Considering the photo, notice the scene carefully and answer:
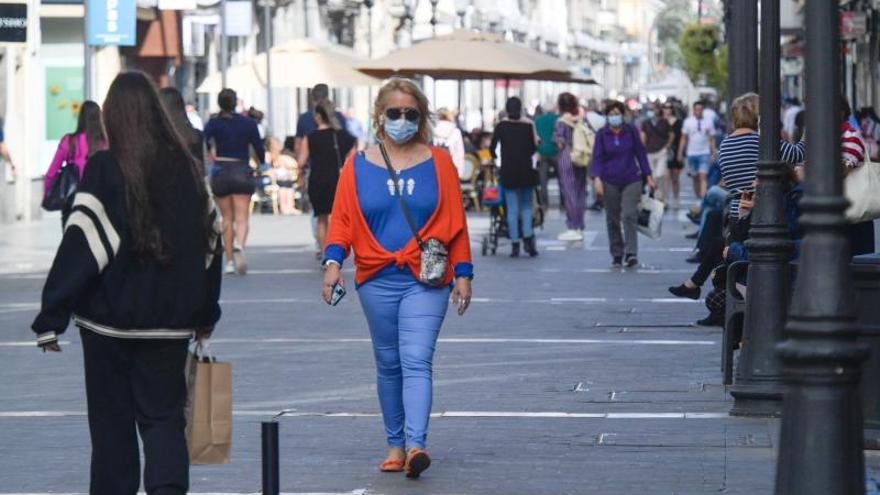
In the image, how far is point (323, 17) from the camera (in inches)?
2356

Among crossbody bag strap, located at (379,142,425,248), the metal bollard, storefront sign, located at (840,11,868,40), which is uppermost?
storefront sign, located at (840,11,868,40)

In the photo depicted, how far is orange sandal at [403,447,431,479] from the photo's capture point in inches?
351

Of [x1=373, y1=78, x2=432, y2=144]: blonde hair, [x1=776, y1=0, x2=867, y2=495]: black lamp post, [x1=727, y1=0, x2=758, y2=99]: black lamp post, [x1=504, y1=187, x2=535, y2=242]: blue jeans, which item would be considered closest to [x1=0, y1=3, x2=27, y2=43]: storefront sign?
[x1=504, y1=187, x2=535, y2=242]: blue jeans

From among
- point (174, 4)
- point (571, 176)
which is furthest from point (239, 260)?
point (174, 4)

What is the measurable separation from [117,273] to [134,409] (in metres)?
0.48

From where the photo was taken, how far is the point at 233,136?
2042 centimetres

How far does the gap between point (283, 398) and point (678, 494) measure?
3.68 m

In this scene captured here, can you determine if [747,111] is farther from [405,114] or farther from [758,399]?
[405,114]

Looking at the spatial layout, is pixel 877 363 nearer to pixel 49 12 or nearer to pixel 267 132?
pixel 49 12

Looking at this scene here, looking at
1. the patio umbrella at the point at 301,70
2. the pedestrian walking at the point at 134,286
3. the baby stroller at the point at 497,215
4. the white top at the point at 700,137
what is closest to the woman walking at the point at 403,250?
the pedestrian walking at the point at 134,286

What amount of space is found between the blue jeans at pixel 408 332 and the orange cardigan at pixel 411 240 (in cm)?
7

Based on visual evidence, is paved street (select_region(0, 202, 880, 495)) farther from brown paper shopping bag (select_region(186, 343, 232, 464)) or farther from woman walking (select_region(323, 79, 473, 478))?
brown paper shopping bag (select_region(186, 343, 232, 464))

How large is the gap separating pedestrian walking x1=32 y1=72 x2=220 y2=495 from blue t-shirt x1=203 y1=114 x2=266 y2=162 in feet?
43.6

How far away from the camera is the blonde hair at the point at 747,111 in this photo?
1322cm
